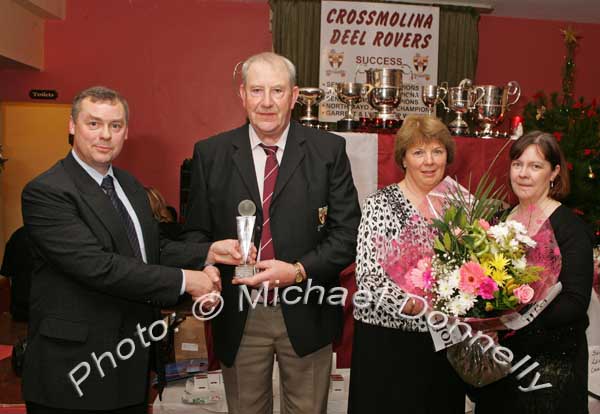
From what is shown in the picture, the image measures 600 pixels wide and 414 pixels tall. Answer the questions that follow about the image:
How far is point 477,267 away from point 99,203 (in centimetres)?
115

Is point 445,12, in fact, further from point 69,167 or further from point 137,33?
point 69,167

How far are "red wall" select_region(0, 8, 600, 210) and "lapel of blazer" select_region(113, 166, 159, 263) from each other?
17.6 ft

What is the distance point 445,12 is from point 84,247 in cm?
647

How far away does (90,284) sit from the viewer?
5.96 feet

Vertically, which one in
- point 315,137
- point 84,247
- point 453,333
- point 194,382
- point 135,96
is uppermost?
point 135,96

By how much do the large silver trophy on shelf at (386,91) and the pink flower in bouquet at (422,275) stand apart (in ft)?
7.73

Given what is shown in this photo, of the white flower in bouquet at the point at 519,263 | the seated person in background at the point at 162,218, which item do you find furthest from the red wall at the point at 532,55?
the white flower in bouquet at the point at 519,263

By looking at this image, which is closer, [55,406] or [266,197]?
[55,406]

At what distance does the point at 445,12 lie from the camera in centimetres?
732

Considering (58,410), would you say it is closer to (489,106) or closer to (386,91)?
(386,91)

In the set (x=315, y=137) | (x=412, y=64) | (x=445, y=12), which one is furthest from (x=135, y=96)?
(x=315, y=137)

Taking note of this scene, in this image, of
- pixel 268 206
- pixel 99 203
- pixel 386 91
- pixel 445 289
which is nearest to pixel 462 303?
pixel 445 289

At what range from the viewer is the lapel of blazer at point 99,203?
1880mm

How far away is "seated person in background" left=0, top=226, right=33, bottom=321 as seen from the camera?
4.75m
